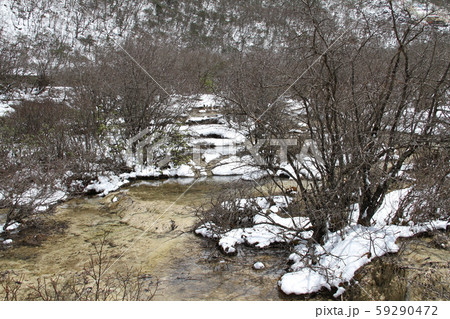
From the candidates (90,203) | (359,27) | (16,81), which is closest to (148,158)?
(90,203)

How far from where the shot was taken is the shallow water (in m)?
5.62

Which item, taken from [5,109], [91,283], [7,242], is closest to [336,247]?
[91,283]

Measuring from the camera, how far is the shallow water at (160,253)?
5.62 metres

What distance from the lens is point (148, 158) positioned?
1354 cm

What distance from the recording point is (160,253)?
→ 269 inches

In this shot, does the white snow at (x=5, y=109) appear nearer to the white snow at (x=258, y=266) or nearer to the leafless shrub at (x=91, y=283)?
the leafless shrub at (x=91, y=283)

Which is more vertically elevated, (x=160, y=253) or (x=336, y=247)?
(x=336, y=247)

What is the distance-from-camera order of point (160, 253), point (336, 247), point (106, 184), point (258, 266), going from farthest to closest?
point (106, 184) → point (160, 253) → point (258, 266) → point (336, 247)

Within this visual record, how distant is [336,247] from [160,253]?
10.8ft

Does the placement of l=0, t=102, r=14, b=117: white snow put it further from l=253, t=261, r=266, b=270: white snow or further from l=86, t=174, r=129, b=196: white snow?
l=253, t=261, r=266, b=270: white snow

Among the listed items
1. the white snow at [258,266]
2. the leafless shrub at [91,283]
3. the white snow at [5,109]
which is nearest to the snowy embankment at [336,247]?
the white snow at [258,266]

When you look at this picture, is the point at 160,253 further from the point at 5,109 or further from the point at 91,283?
the point at 5,109

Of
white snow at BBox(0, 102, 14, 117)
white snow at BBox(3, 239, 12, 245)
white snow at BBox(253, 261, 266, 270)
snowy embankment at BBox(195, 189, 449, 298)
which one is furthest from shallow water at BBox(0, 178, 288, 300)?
white snow at BBox(0, 102, 14, 117)

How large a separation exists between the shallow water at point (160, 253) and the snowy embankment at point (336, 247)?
0.26 meters
